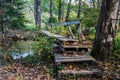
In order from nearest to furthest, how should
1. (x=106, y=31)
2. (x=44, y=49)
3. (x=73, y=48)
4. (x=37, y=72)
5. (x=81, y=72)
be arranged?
(x=81, y=72) < (x=37, y=72) < (x=106, y=31) < (x=73, y=48) < (x=44, y=49)

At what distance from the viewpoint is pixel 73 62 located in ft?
19.9

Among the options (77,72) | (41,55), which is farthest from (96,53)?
(41,55)

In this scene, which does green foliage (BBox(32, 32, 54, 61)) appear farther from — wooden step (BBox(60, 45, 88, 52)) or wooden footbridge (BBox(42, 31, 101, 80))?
wooden step (BBox(60, 45, 88, 52))

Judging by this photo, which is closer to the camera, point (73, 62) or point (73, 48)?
point (73, 62)

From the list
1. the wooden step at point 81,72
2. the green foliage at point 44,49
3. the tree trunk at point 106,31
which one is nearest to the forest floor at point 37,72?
the wooden step at point 81,72

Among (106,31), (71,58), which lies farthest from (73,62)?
(106,31)

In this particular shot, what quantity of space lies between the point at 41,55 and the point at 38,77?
73.7 inches

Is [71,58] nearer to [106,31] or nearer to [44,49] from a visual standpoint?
[106,31]

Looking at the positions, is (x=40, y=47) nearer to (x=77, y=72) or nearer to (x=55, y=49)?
(x=55, y=49)

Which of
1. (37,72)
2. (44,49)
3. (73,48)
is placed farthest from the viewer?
(44,49)

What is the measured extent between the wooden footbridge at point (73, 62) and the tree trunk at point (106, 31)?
470 millimetres

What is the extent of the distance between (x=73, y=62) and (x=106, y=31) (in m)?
1.57

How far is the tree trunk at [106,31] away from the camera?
6.24 m

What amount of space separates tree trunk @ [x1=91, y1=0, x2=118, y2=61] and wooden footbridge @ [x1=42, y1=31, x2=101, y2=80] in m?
0.47
